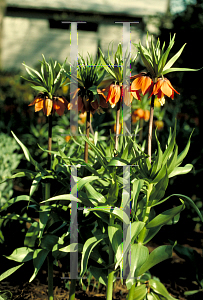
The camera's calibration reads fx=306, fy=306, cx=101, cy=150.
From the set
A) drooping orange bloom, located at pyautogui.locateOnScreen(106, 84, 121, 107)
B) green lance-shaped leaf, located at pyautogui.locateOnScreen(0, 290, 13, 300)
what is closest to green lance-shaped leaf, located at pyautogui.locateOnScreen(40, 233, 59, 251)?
green lance-shaped leaf, located at pyautogui.locateOnScreen(0, 290, 13, 300)

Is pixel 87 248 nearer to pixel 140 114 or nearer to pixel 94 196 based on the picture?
pixel 94 196

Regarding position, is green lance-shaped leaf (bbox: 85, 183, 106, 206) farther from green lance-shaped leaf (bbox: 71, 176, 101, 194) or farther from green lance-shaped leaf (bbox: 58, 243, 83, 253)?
green lance-shaped leaf (bbox: 58, 243, 83, 253)

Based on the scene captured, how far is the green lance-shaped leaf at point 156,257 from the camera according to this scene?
1118mm

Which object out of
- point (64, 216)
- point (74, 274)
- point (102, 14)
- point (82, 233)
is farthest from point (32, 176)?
point (102, 14)

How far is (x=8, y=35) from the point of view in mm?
10789

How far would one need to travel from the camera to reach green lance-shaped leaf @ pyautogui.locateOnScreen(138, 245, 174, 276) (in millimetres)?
1118

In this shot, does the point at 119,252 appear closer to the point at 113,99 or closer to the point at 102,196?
the point at 102,196

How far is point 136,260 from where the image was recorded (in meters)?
1.09

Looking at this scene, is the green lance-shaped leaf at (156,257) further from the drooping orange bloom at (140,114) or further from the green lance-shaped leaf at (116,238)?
the drooping orange bloom at (140,114)

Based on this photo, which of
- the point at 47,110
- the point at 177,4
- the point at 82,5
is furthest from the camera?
the point at 82,5

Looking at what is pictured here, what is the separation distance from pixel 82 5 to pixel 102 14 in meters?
0.76

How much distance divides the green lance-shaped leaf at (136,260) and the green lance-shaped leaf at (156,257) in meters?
0.03

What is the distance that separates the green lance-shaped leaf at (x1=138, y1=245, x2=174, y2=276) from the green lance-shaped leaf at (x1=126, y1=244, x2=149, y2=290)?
0.03 meters

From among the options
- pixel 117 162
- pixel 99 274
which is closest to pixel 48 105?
pixel 117 162
